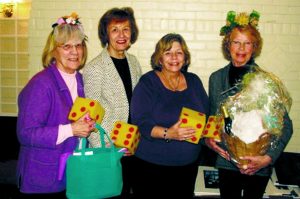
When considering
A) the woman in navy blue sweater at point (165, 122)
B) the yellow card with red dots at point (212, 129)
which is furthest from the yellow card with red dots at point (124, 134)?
the yellow card with red dots at point (212, 129)

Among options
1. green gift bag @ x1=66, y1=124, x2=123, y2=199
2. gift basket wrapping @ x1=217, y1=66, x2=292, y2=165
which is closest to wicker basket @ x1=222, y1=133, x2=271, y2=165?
gift basket wrapping @ x1=217, y1=66, x2=292, y2=165

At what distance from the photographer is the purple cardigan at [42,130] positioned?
2.09 metres

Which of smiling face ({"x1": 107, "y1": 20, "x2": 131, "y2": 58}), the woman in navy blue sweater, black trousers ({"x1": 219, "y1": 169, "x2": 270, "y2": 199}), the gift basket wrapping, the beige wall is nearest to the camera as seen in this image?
the gift basket wrapping

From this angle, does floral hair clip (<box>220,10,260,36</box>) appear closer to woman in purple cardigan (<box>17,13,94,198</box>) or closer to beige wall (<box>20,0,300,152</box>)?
woman in purple cardigan (<box>17,13,94,198</box>)

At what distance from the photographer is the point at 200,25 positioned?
3994 millimetres

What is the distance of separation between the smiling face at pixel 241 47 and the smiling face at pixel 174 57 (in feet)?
1.37

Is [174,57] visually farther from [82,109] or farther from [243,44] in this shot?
[82,109]

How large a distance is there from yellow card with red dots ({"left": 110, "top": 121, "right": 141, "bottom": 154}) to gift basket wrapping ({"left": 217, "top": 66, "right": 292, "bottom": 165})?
724 millimetres

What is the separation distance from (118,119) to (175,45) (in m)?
0.79

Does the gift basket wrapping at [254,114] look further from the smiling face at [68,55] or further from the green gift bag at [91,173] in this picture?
the smiling face at [68,55]

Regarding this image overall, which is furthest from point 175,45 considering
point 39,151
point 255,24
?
point 39,151

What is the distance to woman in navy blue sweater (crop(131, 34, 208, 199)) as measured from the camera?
2508 mm

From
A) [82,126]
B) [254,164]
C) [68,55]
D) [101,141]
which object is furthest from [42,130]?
[254,164]

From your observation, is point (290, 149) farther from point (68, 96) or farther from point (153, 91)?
point (68, 96)
